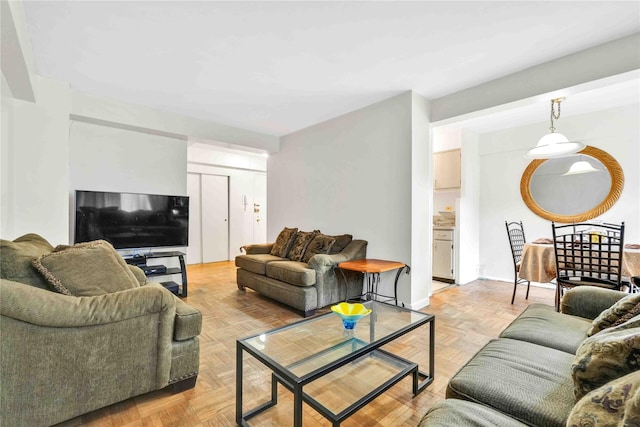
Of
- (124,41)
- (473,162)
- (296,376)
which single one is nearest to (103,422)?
(296,376)

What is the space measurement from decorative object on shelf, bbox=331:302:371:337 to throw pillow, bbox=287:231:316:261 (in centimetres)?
192

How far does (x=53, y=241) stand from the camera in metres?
2.89

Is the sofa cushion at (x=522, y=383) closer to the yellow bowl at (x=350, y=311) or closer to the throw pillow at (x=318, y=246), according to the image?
the yellow bowl at (x=350, y=311)

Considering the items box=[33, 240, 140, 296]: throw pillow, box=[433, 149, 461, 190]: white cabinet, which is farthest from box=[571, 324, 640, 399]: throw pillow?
box=[433, 149, 461, 190]: white cabinet

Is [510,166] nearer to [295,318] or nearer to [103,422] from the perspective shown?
[295,318]

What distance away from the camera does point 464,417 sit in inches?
34.6

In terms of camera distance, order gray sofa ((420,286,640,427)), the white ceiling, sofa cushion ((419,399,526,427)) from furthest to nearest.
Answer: the white ceiling
sofa cushion ((419,399,526,427))
gray sofa ((420,286,640,427))

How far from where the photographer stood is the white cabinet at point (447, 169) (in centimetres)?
457

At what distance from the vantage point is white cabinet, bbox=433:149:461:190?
15.0 ft

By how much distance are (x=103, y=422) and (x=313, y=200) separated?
11.1ft

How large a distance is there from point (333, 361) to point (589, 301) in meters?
1.64

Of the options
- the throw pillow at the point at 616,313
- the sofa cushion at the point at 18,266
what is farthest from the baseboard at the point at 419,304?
the sofa cushion at the point at 18,266

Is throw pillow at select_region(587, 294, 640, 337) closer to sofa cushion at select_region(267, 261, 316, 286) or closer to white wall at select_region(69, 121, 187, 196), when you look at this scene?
sofa cushion at select_region(267, 261, 316, 286)

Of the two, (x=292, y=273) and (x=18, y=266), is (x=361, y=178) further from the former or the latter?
(x=18, y=266)
